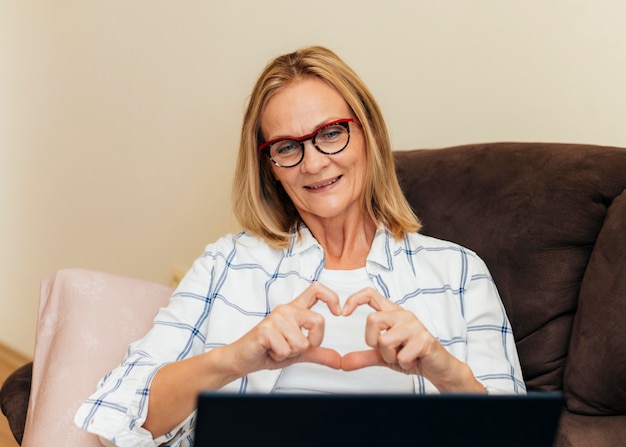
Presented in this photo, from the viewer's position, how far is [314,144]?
1482 millimetres

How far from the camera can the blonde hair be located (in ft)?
5.01

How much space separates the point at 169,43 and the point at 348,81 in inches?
47.5

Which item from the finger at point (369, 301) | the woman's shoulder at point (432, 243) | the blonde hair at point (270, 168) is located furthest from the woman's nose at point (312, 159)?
the finger at point (369, 301)

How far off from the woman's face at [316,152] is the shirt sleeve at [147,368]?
0.76 ft

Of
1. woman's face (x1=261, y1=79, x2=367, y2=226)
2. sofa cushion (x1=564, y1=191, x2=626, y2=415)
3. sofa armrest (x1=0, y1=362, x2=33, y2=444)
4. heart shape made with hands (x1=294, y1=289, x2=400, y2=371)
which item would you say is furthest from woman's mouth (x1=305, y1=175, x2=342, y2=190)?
sofa armrest (x1=0, y1=362, x2=33, y2=444)

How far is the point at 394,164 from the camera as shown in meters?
1.68

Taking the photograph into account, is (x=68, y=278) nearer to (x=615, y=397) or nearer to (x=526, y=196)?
(x=526, y=196)

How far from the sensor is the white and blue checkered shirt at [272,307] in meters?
1.30

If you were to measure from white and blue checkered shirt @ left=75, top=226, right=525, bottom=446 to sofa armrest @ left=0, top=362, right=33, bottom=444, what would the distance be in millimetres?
245

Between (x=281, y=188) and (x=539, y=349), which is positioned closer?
(x=539, y=349)

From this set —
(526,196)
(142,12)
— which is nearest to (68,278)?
(526,196)

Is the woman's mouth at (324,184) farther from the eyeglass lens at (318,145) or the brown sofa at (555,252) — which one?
the brown sofa at (555,252)

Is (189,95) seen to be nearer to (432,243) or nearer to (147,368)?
(432,243)

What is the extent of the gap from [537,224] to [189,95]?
142 cm
